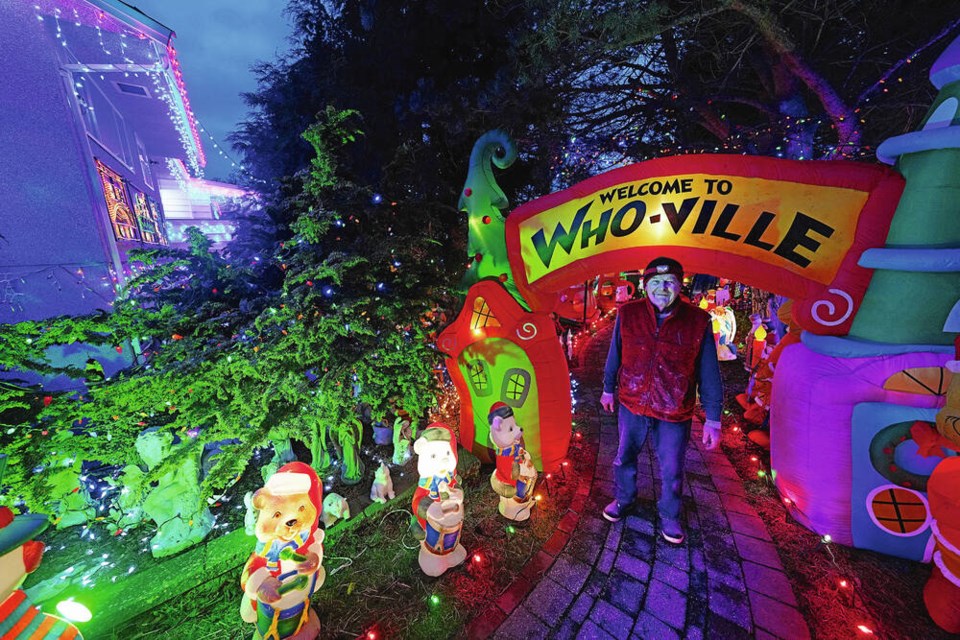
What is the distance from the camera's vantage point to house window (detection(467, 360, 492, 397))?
4.14 metres

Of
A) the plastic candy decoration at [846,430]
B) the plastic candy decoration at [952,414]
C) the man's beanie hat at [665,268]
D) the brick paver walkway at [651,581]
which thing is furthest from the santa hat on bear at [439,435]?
the plastic candy decoration at [952,414]

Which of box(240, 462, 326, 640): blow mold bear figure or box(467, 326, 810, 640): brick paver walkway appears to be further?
box(467, 326, 810, 640): brick paver walkway

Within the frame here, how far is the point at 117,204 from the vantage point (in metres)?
8.48

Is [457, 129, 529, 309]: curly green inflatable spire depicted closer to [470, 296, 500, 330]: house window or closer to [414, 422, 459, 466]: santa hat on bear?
[470, 296, 500, 330]: house window

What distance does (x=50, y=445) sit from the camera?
108 inches

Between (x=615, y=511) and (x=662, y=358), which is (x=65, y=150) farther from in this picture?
(x=615, y=511)

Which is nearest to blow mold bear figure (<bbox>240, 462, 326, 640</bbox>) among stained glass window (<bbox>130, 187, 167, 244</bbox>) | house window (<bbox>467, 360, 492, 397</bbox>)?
house window (<bbox>467, 360, 492, 397</bbox>)

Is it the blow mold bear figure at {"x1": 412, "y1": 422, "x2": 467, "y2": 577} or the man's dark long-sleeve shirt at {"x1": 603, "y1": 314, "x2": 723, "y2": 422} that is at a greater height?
the man's dark long-sleeve shirt at {"x1": 603, "y1": 314, "x2": 723, "y2": 422}

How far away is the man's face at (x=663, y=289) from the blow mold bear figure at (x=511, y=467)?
5.61ft

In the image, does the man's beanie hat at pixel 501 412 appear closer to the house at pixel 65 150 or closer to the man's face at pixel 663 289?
the man's face at pixel 663 289

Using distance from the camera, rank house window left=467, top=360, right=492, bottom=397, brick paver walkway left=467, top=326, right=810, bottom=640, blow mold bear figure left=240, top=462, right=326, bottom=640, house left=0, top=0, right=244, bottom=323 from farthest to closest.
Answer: house left=0, top=0, right=244, bottom=323, house window left=467, top=360, right=492, bottom=397, brick paver walkway left=467, top=326, right=810, bottom=640, blow mold bear figure left=240, top=462, right=326, bottom=640

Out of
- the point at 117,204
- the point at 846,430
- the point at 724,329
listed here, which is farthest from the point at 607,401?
the point at 117,204

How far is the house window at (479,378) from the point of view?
163 inches

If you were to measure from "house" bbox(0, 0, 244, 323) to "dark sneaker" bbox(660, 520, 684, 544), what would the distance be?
1054 centimetres
